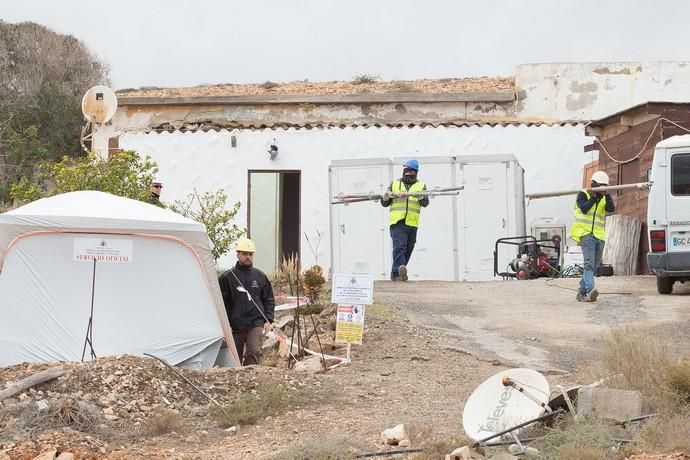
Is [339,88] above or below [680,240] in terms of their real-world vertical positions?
above

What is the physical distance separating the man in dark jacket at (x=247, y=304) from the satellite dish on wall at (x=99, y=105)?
9835 millimetres

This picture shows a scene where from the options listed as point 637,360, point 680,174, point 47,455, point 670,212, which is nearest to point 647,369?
point 637,360

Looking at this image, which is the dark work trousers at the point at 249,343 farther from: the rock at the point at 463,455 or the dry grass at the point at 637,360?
the rock at the point at 463,455

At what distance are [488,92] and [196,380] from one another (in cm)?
1815

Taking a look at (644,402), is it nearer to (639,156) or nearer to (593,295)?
(593,295)

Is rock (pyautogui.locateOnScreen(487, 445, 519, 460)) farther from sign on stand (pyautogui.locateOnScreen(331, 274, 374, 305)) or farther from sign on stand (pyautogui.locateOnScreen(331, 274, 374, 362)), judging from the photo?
sign on stand (pyautogui.locateOnScreen(331, 274, 374, 305))

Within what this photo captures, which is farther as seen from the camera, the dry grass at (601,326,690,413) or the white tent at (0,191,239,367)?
the white tent at (0,191,239,367)

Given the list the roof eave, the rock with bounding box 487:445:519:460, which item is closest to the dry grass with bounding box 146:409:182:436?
the rock with bounding box 487:445:519:460

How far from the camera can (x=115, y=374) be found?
9.55 metres

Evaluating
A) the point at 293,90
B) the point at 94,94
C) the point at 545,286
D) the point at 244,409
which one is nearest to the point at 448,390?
the point at 244,409

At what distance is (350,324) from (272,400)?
2.54m

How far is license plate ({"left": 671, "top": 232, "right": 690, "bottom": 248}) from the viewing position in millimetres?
15031

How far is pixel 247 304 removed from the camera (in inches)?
482

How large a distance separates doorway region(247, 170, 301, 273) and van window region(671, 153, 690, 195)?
9.17 meters
